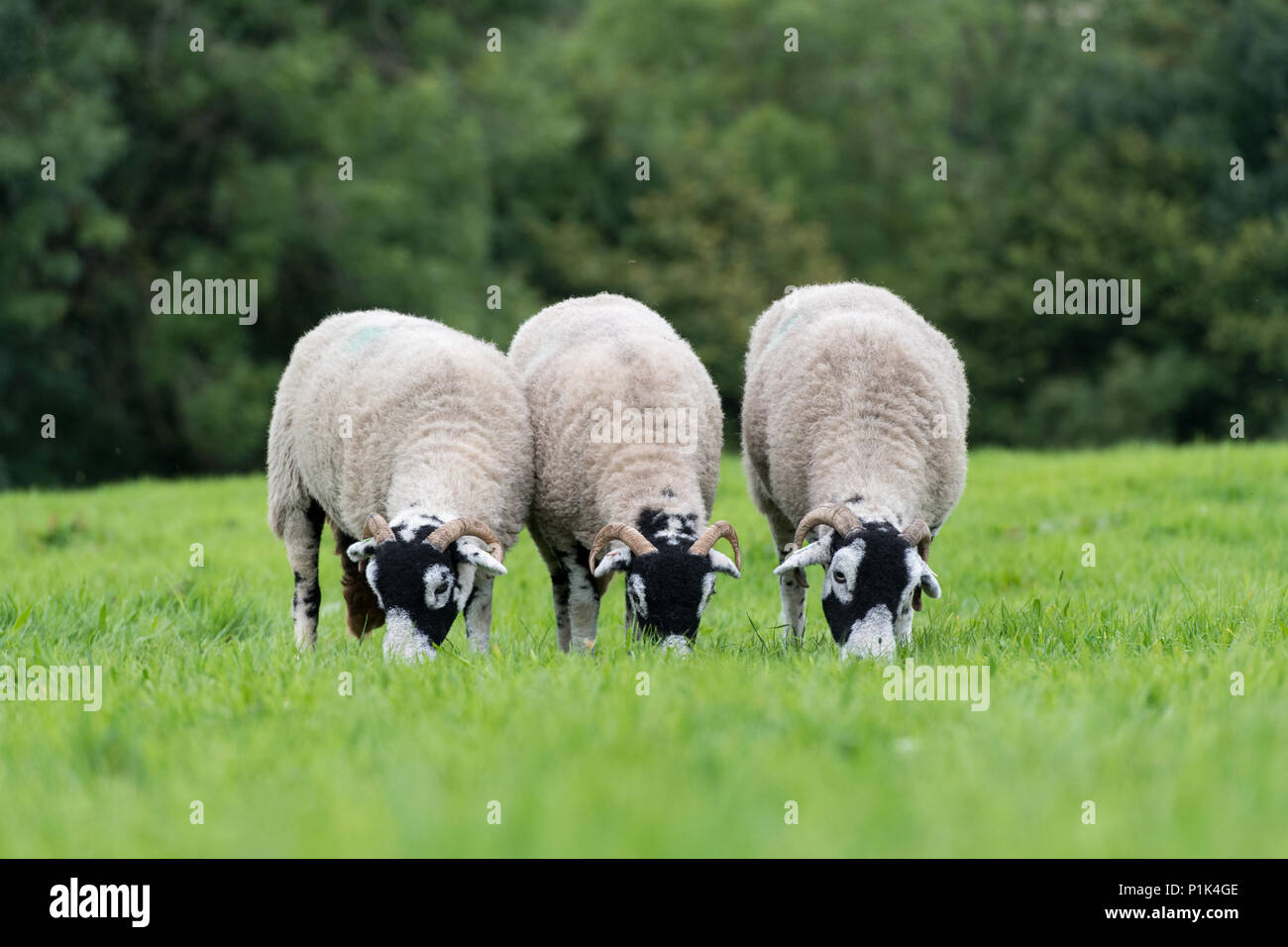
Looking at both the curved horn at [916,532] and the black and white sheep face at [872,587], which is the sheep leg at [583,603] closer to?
the black and white sheep face at [872,587]

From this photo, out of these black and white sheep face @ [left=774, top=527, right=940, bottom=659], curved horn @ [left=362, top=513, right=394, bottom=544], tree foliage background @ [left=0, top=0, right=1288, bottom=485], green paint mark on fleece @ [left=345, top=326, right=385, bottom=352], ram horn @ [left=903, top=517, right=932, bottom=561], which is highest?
tree foliage background @ [left=0, top=0, right=1288, bottom=485]

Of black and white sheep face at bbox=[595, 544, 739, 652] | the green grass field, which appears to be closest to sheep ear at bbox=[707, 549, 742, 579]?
black and white sheep face at bbox=[595, 544, 739, 652]

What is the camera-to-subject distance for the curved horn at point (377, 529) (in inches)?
229

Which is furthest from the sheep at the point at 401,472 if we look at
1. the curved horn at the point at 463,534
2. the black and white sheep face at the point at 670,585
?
the black and white sheep face at the point at 670,585

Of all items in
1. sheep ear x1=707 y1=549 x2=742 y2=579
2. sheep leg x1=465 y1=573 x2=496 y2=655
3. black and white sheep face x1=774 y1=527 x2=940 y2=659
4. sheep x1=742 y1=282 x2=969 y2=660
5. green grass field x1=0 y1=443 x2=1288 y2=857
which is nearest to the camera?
green grass field x1=0 y1=443 x2=1288 y2=857

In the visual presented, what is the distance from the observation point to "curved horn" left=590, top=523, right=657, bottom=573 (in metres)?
5.88

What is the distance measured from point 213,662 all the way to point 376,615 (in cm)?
178

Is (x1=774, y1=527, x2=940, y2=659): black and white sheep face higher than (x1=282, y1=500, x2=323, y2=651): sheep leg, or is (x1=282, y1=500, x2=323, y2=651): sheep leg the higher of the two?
(x1=282, y1=500, x2=323, y2=651): sheep leg

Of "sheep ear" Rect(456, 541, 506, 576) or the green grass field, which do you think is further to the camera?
"sheep ear" Rect(456, 541, 506, 576)

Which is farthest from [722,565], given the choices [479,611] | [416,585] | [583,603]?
[416,585]

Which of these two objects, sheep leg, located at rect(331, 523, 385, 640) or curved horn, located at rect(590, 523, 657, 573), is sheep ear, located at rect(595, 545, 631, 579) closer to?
curved horn, located at rect(590, 523, 657, 573)

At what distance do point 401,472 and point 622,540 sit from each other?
116 cm
